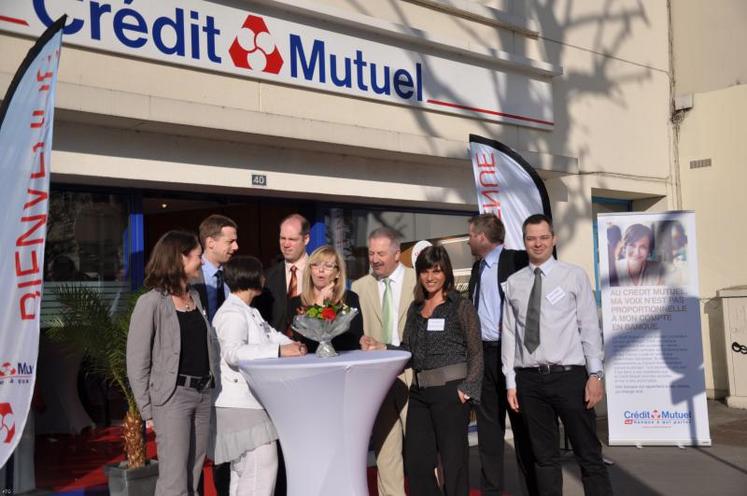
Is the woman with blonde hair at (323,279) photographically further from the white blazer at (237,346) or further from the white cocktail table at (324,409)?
the white cocktail table at (324,409)

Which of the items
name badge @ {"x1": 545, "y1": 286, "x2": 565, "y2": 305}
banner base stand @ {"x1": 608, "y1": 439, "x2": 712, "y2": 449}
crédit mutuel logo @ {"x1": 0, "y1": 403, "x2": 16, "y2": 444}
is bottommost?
banner base stand @ {"x1": 608, "y1": 439, "x2": 712, "y2": 449}

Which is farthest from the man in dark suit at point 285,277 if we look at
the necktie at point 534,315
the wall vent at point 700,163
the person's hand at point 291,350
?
the wall vent at point 700,163

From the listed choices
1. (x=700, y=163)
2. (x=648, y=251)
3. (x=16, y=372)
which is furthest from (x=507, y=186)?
(x=700, y=163)

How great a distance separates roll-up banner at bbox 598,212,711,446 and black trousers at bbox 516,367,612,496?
3.23m

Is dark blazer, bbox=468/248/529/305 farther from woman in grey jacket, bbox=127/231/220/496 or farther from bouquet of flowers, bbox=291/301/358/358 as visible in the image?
woman in grey jacket, bbox=127/231/220/496

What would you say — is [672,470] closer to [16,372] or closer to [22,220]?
[16,372]

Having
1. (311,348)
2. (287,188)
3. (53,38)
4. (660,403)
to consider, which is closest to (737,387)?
(660,403)

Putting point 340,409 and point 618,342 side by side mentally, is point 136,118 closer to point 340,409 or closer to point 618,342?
point 340,409

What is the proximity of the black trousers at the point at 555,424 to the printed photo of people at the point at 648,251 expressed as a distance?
342 cm

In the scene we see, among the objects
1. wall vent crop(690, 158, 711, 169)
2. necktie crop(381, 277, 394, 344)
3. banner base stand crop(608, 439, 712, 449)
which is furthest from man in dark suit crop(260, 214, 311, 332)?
wall vent crop(690, 158, 711, 169)

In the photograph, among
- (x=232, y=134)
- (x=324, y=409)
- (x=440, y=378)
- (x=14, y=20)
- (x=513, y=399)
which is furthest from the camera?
(x=232, y=134)

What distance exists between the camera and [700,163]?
1080 centimetres

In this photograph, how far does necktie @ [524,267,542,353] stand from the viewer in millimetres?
4883

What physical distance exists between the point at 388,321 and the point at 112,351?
1.87 m
